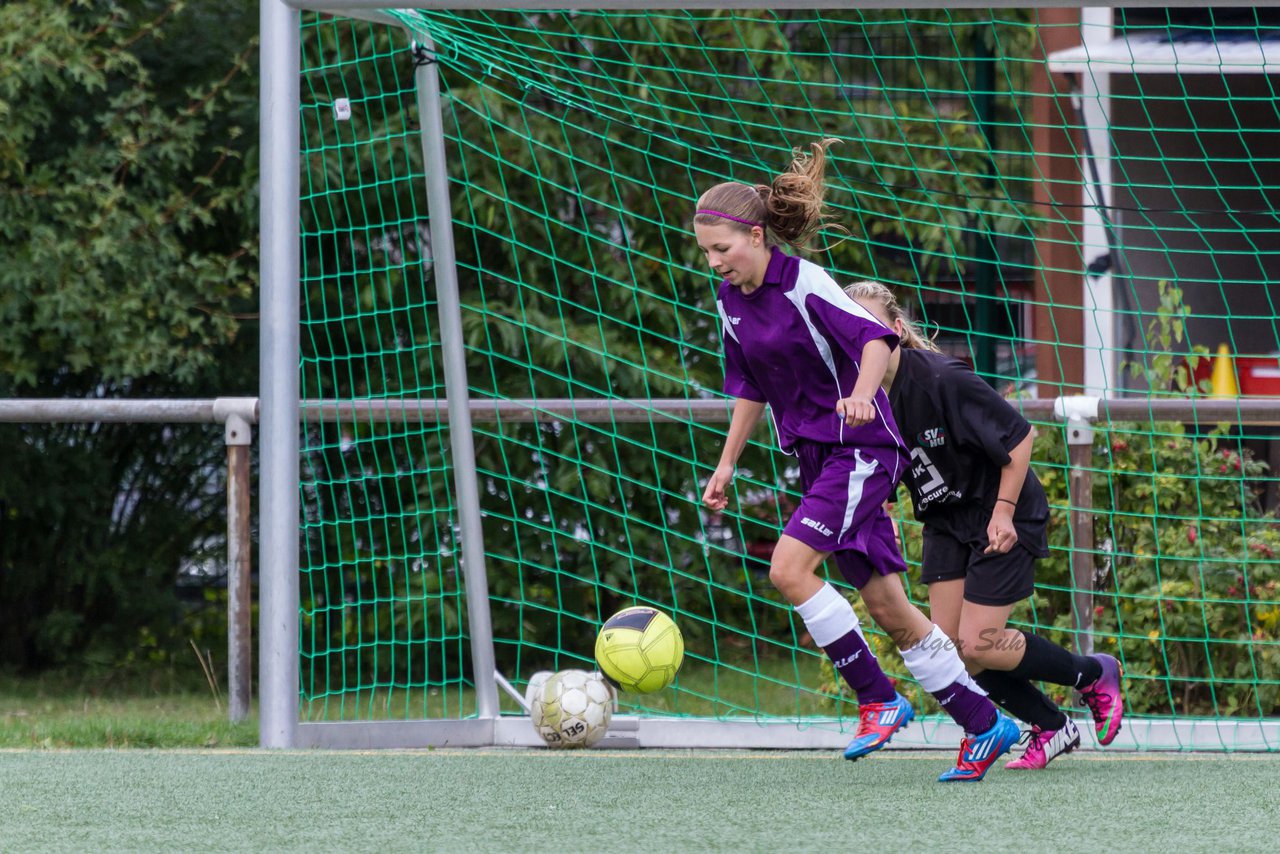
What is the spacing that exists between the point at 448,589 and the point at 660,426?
4.09 ft

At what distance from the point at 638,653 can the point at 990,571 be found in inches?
36.3

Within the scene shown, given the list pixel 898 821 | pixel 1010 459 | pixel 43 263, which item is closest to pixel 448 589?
pixel 43 263

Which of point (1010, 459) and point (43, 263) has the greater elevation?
point (43, 263)

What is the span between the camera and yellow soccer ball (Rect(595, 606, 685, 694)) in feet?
14.0

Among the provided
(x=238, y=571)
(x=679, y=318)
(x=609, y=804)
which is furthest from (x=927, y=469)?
(x=679, y=318)

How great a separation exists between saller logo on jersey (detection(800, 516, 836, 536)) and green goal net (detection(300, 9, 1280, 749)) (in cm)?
166

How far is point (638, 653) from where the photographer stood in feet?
14.1

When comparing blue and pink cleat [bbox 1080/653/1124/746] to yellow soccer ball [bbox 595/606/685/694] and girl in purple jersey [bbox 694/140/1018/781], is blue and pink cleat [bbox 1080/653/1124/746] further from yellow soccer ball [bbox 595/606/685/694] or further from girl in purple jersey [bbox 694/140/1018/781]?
yellow soccer ball [bbox 595/606/685/694]

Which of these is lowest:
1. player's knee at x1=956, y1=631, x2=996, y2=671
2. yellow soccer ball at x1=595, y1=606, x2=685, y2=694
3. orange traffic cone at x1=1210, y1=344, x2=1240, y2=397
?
player's knee at x1=956, y1=631, x2=996, y2=671

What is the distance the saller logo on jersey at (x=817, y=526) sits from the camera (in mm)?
4016

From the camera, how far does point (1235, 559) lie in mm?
5496

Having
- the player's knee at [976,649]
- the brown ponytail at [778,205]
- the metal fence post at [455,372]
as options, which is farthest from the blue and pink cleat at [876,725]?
the metal fence post at [455,372]

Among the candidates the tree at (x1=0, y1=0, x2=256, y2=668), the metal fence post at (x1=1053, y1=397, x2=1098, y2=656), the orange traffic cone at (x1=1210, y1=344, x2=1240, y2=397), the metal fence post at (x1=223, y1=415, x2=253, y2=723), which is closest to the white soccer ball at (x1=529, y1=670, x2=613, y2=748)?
the metal fence post at (x1=223, y1=415, x2=253, y2=723)

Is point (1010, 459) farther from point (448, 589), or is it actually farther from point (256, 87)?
point (256, 87)
